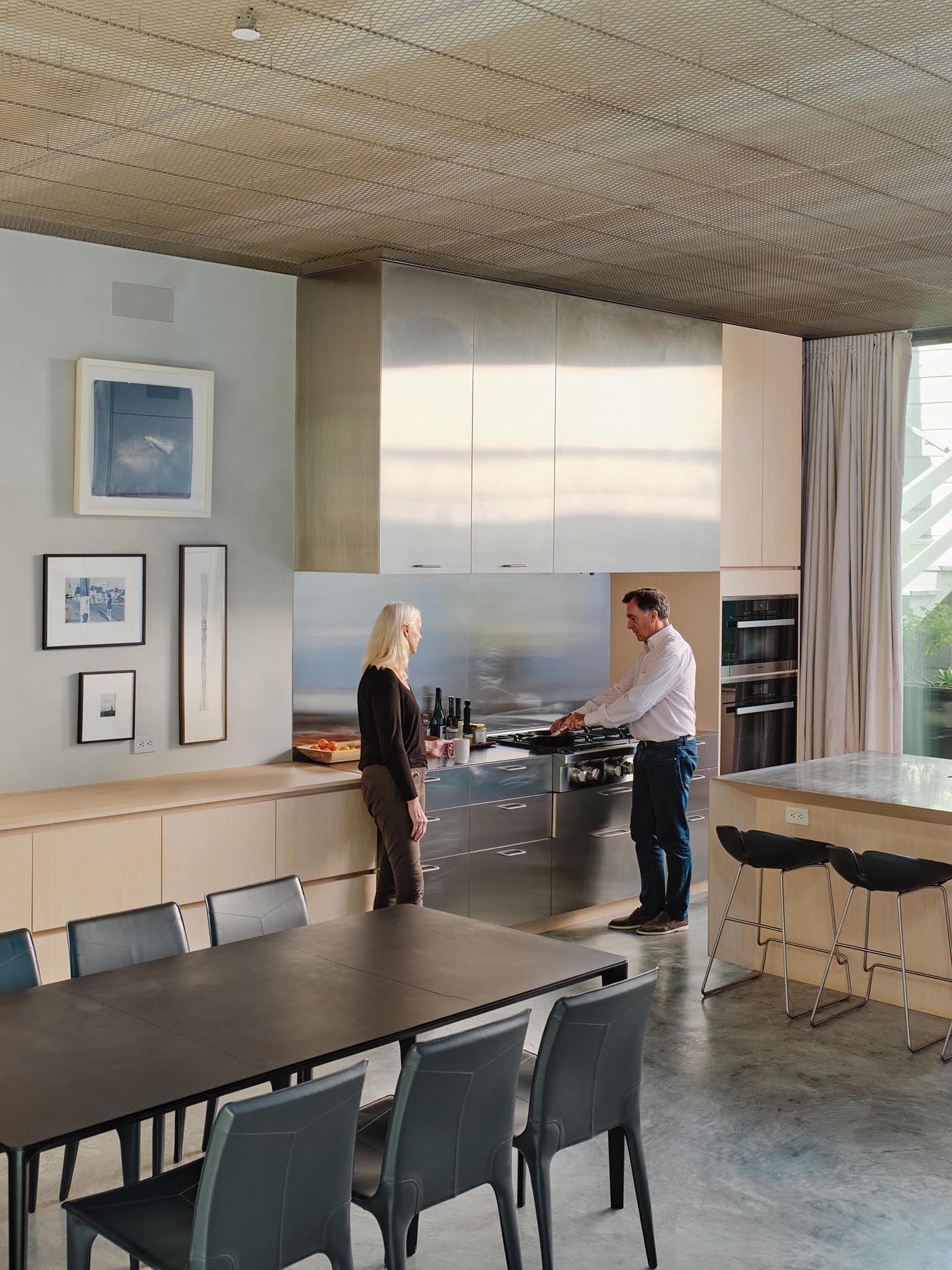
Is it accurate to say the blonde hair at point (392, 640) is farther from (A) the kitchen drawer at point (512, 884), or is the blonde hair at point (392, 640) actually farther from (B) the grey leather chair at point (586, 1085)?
(B) the grey leather chair at point (586, 1085)

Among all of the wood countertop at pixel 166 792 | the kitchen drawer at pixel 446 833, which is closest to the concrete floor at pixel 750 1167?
the kitchen drawer at pixel 446 833

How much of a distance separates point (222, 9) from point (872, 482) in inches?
218

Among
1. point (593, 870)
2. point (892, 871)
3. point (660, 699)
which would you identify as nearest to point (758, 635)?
point (660, 699)

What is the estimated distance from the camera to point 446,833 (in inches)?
236

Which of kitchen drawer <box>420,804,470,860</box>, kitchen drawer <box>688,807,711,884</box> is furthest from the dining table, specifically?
kitchen drawer <box>688,807,711,884</box>

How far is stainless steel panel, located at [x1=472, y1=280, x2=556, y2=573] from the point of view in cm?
616

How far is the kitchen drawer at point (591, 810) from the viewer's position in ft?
21.3

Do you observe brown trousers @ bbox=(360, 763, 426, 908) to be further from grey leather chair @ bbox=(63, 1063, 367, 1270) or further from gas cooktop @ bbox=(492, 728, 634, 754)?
grey leather chair @ bbox=(63, 1063, 367, 1270)

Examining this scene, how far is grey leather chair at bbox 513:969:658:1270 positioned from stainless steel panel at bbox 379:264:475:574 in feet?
9.54

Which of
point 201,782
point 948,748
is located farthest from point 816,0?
point 948,748

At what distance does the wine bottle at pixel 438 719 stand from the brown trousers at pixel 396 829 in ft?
3.13

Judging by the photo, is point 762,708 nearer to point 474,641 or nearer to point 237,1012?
point 474,641

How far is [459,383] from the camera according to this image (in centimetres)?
605

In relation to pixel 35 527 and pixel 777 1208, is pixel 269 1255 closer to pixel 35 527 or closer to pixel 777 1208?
pixel 777 1208
